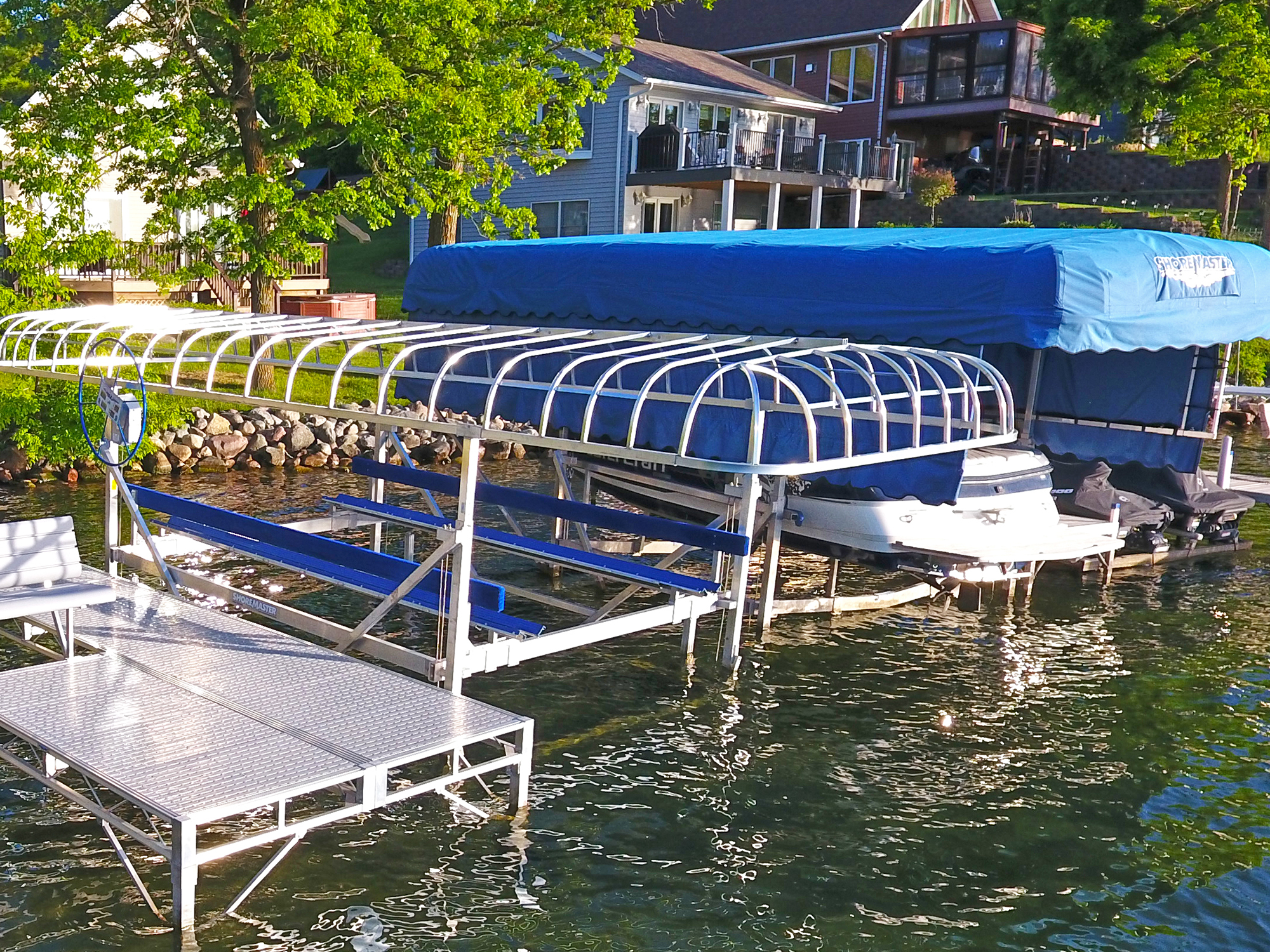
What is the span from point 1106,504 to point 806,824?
7893 mm

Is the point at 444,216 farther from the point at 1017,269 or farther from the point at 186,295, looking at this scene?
the point at 1017,269

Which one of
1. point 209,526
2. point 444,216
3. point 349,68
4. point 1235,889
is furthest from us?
point 444,216

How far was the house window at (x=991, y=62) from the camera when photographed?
49.5 m

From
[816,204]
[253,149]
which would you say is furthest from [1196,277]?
[816,204]

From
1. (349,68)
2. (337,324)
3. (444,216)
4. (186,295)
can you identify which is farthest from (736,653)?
(186,295)

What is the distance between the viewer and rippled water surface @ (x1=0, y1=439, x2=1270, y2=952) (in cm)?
714

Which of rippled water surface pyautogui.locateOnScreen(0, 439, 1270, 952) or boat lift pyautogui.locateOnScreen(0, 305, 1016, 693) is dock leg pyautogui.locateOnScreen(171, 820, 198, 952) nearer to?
rippled water surface pyautogui.locateOnScreen(0, 439, 1270, 952)

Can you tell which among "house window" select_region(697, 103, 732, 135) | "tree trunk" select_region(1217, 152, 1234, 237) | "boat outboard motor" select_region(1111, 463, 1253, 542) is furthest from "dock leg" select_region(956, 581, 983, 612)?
"house window" select_region(697, 103, 732, 135)

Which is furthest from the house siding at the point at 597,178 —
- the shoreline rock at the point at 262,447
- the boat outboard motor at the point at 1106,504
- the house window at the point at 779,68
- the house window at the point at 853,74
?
the boat outboard motor at the point at 1106,504

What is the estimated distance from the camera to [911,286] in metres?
12.5

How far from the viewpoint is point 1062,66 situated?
132 feet

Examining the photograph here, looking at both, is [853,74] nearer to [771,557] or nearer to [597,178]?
[597,178]

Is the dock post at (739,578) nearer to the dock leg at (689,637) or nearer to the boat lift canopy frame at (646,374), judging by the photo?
the dock leg at (689,637)

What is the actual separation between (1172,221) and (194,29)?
98.5 feet
